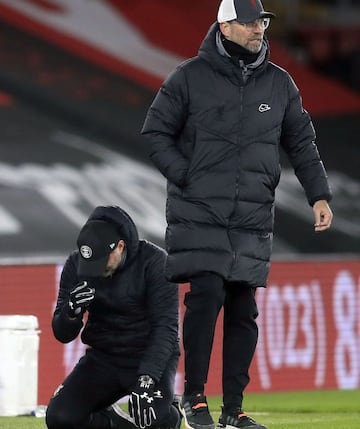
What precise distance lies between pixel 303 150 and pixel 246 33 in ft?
2.07

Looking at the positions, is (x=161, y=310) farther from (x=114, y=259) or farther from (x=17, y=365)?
(x=17, y=365)

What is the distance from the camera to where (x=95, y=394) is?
7.50 meters

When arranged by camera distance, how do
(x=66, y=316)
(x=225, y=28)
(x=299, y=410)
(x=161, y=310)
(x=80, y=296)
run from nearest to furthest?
(x=225, y=28)
(x=80, y=296)
(x=66, y=316)
(x=161, y=310)
(x=299, y=410)

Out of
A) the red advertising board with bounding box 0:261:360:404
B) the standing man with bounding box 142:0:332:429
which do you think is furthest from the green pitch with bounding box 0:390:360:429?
the standing man with bounding box 142:0:332:429

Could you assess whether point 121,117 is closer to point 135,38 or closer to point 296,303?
point 135,38

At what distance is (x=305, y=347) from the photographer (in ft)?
41.7

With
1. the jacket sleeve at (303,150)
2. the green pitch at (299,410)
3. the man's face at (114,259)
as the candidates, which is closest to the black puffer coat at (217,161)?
the jacket sleeve at (303,150)

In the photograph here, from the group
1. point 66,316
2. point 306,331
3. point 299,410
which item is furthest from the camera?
point 306,331

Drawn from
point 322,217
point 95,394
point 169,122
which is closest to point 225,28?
point 169,122

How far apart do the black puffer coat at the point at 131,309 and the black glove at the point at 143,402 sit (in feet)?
0.23

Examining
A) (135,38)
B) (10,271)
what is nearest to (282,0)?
(135,38)

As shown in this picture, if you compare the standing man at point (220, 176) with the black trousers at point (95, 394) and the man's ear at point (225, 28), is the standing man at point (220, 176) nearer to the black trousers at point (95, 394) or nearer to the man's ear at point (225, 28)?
the man's ear at point (225, 28)

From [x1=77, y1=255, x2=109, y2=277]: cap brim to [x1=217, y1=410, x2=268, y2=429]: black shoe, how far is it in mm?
889

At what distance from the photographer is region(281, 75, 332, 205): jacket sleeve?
6980 millimetres
